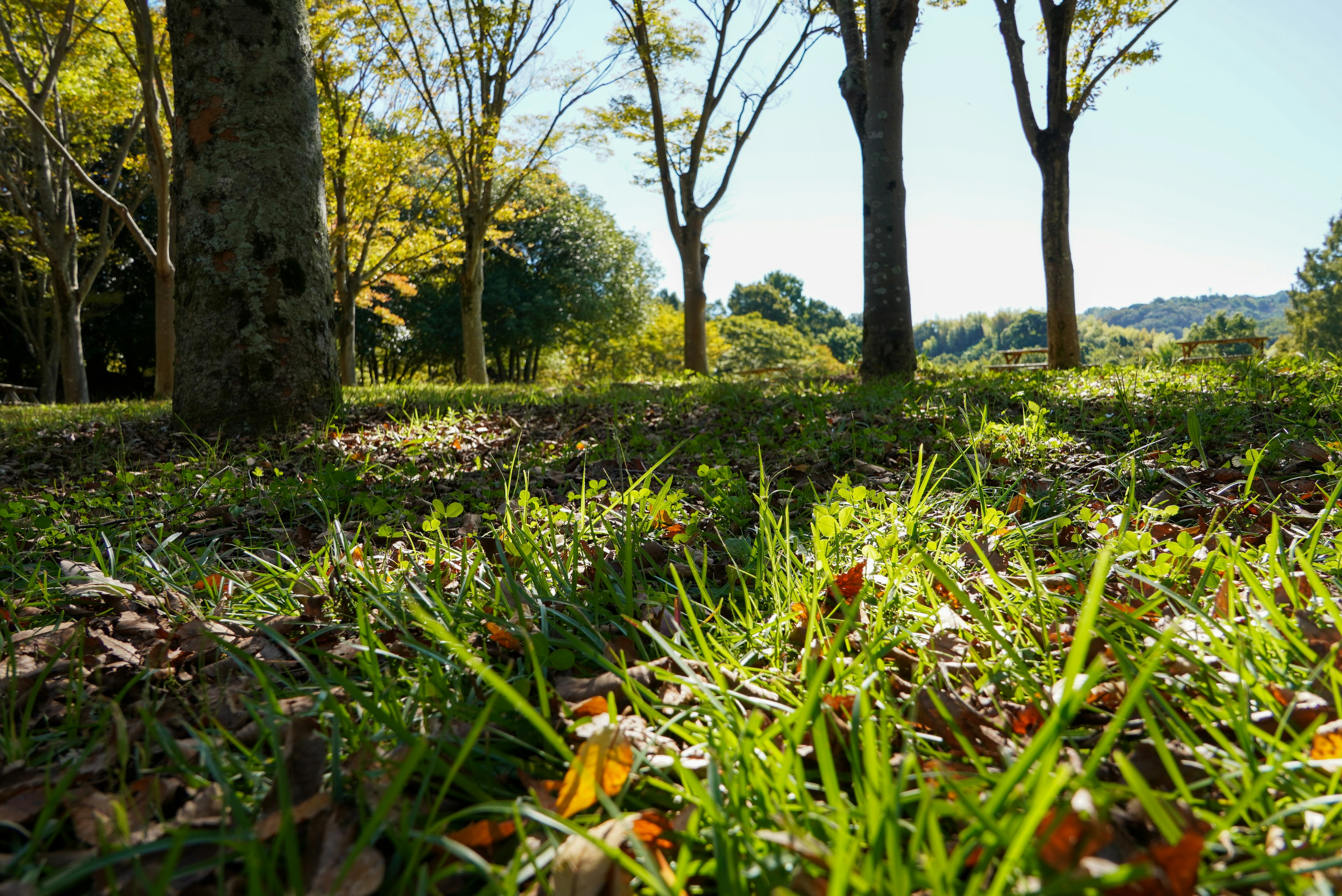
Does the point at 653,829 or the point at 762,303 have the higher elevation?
the point at 762,303

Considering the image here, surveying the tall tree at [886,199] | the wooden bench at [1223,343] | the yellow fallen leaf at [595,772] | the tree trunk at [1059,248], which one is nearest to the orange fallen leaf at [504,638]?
the yellow fallen leaf at [595,772]

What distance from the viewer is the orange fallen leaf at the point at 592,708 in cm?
115

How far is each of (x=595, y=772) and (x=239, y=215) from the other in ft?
14.9

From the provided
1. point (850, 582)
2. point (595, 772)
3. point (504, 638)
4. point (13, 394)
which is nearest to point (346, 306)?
point (13, 394)

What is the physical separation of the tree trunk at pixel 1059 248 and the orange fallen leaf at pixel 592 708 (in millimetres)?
9927

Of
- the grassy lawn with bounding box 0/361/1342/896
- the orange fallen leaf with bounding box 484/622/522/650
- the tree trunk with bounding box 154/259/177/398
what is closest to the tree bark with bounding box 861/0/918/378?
the grassy lawn with bounding box 0/361/1342/896

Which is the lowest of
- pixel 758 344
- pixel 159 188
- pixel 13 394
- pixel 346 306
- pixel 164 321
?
pixel 13 394

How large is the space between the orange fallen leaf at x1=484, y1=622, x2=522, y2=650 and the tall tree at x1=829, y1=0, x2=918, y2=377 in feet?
21.0

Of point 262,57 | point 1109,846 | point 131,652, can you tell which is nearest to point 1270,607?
point 1109,846

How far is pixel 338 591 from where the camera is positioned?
5.97 feet

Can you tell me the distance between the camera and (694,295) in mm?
13914

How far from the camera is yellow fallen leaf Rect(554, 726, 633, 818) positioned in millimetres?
917

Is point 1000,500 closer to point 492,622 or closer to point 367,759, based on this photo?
point 492,622

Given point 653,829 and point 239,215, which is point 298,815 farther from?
point 239,215
